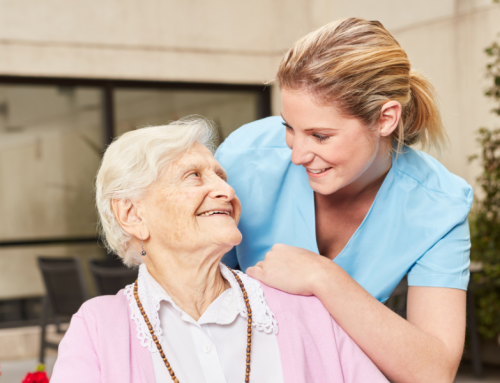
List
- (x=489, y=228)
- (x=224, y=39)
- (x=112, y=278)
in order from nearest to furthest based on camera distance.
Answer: (x=112, y=278)
(x=489, y=228)
(x=224, y=39)

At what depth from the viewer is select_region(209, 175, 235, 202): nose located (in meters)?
1.57

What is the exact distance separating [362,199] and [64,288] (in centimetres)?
312

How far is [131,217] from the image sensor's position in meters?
1.58

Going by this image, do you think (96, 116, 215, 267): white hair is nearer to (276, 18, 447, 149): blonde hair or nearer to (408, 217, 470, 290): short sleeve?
(276, 18, 447, 149): blonde hair

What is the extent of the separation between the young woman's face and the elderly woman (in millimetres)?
249

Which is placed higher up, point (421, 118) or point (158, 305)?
point (421, 118)

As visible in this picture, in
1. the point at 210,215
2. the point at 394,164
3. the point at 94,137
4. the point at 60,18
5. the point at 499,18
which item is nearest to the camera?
the point at 210,215

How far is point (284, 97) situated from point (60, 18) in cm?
449

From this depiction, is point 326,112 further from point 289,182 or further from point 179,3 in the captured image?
point 179,3

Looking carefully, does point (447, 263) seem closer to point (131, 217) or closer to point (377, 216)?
point (377, 216)

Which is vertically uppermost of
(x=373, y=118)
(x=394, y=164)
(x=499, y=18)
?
(x=499, y=18)

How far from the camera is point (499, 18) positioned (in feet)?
15.0

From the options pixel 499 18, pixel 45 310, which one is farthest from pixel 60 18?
pixel 499 18

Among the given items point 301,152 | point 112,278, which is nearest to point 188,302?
point 301,152
